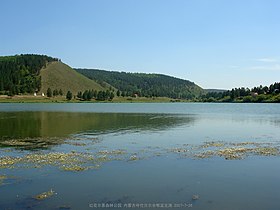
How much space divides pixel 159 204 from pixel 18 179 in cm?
1191

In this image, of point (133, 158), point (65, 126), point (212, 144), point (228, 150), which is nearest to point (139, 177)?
point (133, 158)

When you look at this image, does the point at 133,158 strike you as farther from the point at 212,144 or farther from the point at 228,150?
the point at 212,144

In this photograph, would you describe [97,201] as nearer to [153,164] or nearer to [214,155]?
[153,164]

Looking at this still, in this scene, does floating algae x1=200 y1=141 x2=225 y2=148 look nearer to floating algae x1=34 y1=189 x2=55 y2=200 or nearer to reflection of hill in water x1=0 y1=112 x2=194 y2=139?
reflection of hill in water x1=0 y1=112 x2=194 y2=139

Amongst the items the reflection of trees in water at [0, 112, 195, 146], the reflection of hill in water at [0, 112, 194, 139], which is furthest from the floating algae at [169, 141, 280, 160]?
the reflection of hill in water at [0, 112, 194, 139]

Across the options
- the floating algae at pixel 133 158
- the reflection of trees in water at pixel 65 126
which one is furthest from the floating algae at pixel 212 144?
the reflection of trees in water at pixel 65 126

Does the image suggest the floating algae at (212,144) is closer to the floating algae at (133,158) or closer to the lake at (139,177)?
the lake at (139,177)

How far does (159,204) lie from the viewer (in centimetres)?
1930

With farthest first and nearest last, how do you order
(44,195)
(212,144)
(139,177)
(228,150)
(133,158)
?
(212,144) → (228,150) → (133,158) → (139,177) → (44,195)

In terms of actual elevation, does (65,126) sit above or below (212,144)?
below

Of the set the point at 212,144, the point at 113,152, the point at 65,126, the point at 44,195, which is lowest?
the point at 65,126

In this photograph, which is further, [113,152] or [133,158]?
[113,152]

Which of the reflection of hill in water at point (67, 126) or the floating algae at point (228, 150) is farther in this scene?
the reflection of hill in water at point (67, 126)

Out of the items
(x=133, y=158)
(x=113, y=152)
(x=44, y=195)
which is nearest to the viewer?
(x=44, y=195)
